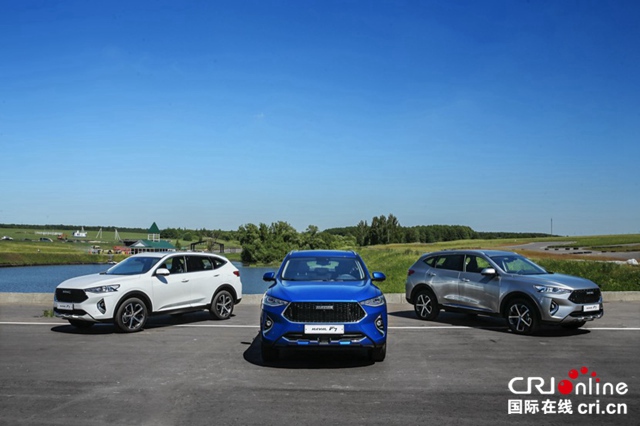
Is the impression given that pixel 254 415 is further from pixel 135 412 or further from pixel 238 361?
pixel 238 361

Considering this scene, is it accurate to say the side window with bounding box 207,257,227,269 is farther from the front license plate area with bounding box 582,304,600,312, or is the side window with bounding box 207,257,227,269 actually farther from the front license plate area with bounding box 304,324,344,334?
the front license plate area with bounding box 582,304,600,312

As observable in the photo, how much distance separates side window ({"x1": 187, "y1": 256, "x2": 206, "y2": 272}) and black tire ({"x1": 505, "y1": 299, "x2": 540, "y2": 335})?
7.04 m

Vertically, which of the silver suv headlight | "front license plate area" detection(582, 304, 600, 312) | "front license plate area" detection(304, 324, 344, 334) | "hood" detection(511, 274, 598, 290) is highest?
"hood" detection(511, 274, 598, 290)

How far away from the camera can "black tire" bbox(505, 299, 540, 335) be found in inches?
445

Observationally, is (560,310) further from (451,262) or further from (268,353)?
(268,353)

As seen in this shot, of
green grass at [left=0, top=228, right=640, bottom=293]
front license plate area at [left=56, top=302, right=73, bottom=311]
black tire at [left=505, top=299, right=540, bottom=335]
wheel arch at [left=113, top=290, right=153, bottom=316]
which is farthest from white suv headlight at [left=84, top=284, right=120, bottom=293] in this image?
green grass at [left=0, top=228, right=640, bottom=293]

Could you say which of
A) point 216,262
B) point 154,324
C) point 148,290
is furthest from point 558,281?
point 154,324

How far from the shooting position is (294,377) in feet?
24.9

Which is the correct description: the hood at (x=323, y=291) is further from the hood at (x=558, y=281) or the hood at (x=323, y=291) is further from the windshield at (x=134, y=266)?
the windshield at (x=134, y=266)

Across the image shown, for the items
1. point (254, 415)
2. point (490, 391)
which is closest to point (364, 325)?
point (490, 391)

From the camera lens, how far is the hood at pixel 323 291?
26.5 feet

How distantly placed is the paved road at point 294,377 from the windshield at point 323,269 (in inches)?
50.1

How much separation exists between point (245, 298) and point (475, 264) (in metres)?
8.48

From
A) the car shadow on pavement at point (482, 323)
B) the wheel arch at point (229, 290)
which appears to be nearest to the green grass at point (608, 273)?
the car shadow on pavement at point (482, 323)
